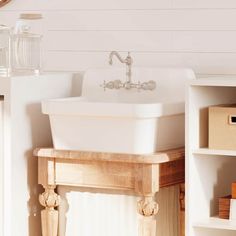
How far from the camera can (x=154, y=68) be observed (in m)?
3.43

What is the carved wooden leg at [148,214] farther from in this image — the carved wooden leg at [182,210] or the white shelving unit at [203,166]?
the carved wooden leg at [182,210]

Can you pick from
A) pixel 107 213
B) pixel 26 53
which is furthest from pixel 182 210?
pixel 26 53

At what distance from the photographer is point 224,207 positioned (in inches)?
122

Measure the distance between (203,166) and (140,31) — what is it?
2.62 ft

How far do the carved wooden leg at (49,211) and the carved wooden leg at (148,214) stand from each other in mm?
397

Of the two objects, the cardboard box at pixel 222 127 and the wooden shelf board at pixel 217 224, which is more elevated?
the cardboard box at pixel 222 127

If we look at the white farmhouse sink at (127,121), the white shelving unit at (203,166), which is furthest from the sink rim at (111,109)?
the white shelving unit at (203,166)

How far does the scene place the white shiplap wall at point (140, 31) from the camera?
3.46 m

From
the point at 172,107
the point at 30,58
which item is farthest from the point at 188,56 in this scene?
the point at 30,58

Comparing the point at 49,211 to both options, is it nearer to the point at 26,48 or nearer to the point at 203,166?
the point at 203,166

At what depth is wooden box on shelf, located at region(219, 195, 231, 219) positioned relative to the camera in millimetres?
3092

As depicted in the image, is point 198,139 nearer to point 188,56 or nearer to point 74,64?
point 188,56

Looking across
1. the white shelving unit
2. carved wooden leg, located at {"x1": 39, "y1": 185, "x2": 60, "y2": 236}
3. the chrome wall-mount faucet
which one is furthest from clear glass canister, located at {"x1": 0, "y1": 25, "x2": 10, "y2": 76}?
the white shelving unit

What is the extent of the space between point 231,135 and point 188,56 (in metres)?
0.62
